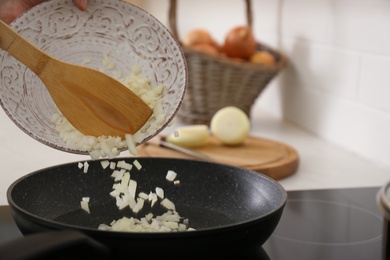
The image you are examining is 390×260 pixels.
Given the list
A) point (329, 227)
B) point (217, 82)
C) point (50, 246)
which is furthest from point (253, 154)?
point (50, 246)

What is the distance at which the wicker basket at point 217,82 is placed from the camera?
1.50 metres

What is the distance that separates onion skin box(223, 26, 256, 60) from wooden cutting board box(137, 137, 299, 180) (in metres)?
0.25

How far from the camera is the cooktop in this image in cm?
84

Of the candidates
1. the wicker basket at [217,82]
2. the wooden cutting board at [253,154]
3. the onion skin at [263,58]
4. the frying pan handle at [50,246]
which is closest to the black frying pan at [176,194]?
the frying pan handle at [50,246]

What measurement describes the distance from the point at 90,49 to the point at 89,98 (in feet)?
0.38

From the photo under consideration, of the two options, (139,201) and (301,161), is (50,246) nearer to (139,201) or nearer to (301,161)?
(139,201)

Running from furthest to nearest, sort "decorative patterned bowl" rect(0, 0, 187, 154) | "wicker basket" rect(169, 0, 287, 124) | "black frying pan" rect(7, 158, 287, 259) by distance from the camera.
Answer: "wicker basket" rect(169, 0, 287, 124) < "decorative patterned bowl" rect(0, 0, 187, 154) < "black frying pan" rect(7, 158, 287, 259)

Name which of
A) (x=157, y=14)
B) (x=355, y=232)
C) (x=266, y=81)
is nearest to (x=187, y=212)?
(x=355, y=232)

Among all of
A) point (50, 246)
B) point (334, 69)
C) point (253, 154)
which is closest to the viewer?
point (50, 246)

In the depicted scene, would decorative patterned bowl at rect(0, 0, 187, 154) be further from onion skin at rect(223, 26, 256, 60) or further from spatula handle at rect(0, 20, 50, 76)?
onion skin at rect(223, 26, 256, 60)

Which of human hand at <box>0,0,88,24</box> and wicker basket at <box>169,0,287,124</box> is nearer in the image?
human hand at <box>0,0,88,24</box>

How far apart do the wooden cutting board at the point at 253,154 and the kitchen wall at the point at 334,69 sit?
16 centimetres

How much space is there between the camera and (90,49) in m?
1.01

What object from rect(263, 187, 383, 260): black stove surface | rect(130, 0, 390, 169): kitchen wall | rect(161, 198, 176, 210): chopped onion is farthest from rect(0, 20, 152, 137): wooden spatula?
rect(130, 0, 390, 169): kitchen wall
